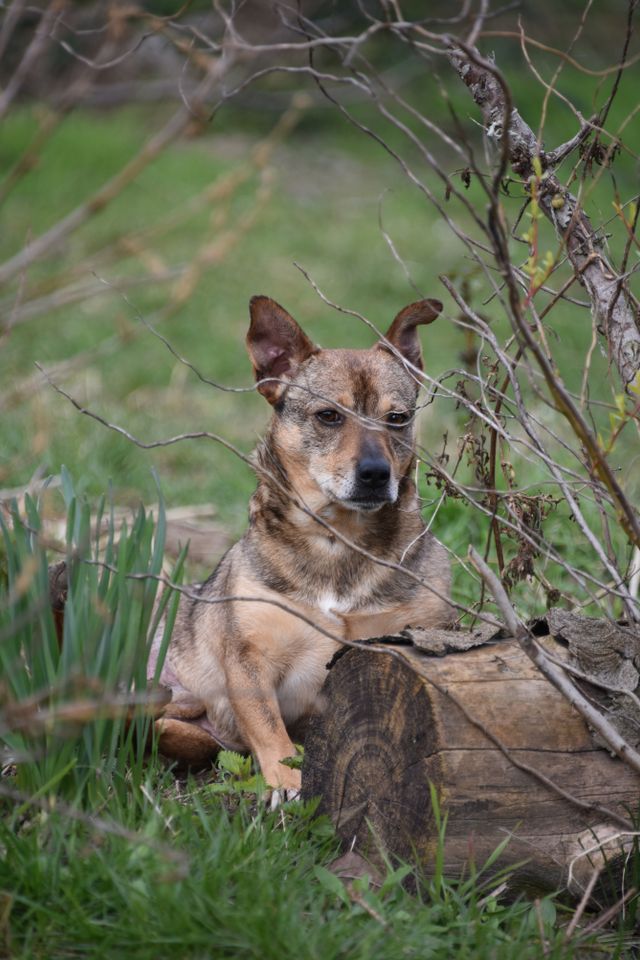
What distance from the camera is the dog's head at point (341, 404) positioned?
159 inches

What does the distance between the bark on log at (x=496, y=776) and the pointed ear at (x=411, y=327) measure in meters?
1.47

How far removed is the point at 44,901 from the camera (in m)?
2.64

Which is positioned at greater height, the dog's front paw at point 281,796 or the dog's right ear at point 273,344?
the dog's right ear at point 273,344

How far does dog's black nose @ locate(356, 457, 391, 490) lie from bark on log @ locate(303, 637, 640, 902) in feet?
3.33

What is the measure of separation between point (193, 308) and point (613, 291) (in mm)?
9175

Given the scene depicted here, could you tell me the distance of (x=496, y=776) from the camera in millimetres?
2920

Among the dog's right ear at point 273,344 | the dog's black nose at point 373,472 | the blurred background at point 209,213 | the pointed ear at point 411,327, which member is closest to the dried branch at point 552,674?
the blurred background at point 209,213

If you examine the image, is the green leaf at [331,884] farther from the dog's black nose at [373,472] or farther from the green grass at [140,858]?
the dog's black nose at [373,472]

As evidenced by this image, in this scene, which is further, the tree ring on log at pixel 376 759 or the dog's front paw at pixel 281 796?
the dog's front paw at pixel 281 796

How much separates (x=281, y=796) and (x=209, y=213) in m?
12.0

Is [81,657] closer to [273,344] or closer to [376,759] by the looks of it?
[376,759]

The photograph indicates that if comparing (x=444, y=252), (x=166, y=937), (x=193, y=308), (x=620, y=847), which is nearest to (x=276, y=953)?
(x=166, y=937)

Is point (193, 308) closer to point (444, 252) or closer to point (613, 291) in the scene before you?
point (444, 252)

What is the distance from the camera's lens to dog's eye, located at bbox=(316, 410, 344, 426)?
13.9ft
